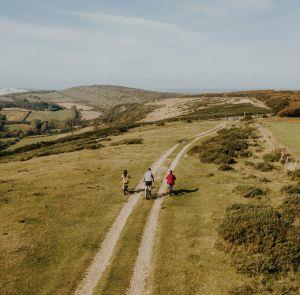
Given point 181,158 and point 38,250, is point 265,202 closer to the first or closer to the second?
point 38,250

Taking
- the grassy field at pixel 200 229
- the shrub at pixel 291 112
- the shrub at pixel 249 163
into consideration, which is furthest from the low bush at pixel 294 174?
the shrub at pixel 291 112

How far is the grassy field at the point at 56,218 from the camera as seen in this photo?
1802 cm

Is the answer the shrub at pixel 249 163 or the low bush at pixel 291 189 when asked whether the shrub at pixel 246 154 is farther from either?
the low bush at pixel 291 189

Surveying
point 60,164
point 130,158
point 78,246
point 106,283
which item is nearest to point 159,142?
Result: point 130,158

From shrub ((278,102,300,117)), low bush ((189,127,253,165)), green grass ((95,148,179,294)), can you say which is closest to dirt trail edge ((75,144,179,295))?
green grass ((95,148,179,294))

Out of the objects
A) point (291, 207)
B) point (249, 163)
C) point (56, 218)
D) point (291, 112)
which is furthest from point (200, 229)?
point (291, 112)

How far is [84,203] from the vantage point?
29.0 m

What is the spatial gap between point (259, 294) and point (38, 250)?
12359 mm

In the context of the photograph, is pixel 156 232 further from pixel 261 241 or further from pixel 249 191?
pixel 249 191

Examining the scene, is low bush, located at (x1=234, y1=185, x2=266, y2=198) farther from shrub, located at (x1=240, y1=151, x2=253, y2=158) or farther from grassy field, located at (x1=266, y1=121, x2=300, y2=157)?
shrub, located at (x1=240, y1=151, x2=253, y2=158)

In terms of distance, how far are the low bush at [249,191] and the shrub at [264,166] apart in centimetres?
810

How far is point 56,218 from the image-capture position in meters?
25.6

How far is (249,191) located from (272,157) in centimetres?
1491

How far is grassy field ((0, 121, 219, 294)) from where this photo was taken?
1802 cm
